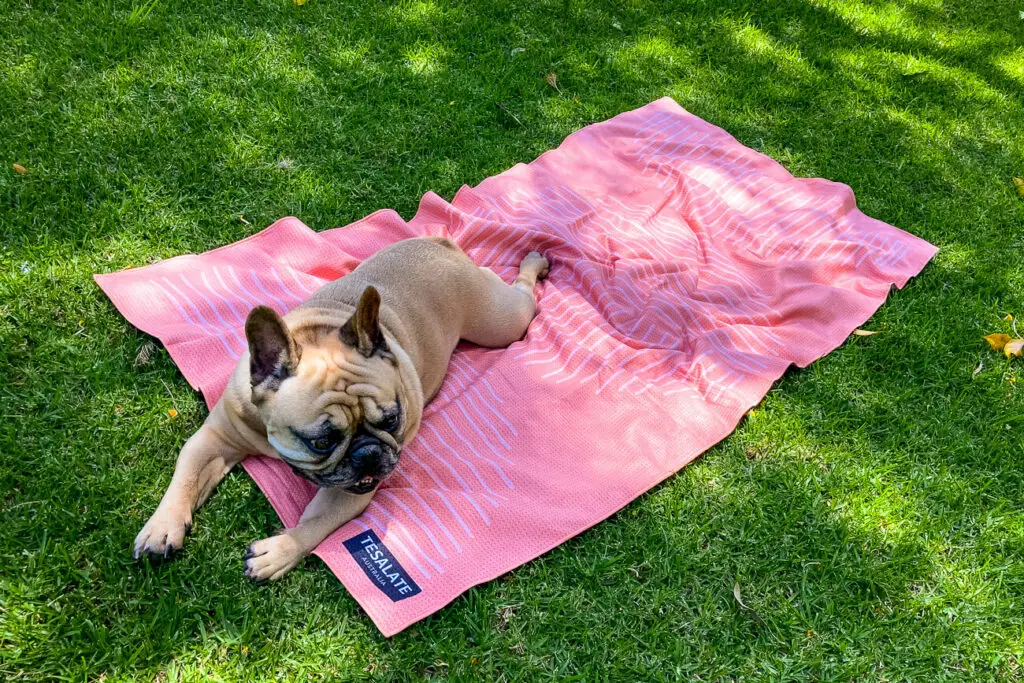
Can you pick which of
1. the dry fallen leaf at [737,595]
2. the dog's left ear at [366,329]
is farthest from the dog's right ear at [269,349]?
the dry fallen leaf at [737,595]

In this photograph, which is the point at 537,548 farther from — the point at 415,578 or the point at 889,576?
the point at 889,576

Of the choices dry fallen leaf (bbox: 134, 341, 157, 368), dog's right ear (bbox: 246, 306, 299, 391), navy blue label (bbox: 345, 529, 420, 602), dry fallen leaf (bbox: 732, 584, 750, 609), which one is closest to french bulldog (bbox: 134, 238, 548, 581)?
dog's right ear (bbox: 246, 306, 299, 391)

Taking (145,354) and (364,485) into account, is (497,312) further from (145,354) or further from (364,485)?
(145,354)

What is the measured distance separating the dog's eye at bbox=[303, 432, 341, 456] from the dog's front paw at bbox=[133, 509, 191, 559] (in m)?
0.69

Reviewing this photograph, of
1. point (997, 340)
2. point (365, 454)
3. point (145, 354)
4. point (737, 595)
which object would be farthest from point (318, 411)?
point (997, 340)

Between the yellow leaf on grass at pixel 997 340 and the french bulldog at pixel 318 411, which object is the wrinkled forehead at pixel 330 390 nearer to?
the french bulldog at pixel 318 411

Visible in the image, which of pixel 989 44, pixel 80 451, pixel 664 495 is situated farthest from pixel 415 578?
pixel 989 44

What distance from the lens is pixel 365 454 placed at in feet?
9.75

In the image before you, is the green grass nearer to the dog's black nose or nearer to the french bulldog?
the french bulldog

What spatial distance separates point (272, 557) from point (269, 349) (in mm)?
895

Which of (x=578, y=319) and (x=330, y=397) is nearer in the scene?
(x=330, y=397)

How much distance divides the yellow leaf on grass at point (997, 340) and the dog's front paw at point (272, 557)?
4412 mm

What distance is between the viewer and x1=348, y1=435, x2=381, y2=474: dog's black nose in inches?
117

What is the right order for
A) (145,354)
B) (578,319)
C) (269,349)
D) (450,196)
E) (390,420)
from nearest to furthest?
1. (269,349)
2. (390,420)
3. (145,354)
4. (578,319)
5. (450,196)
